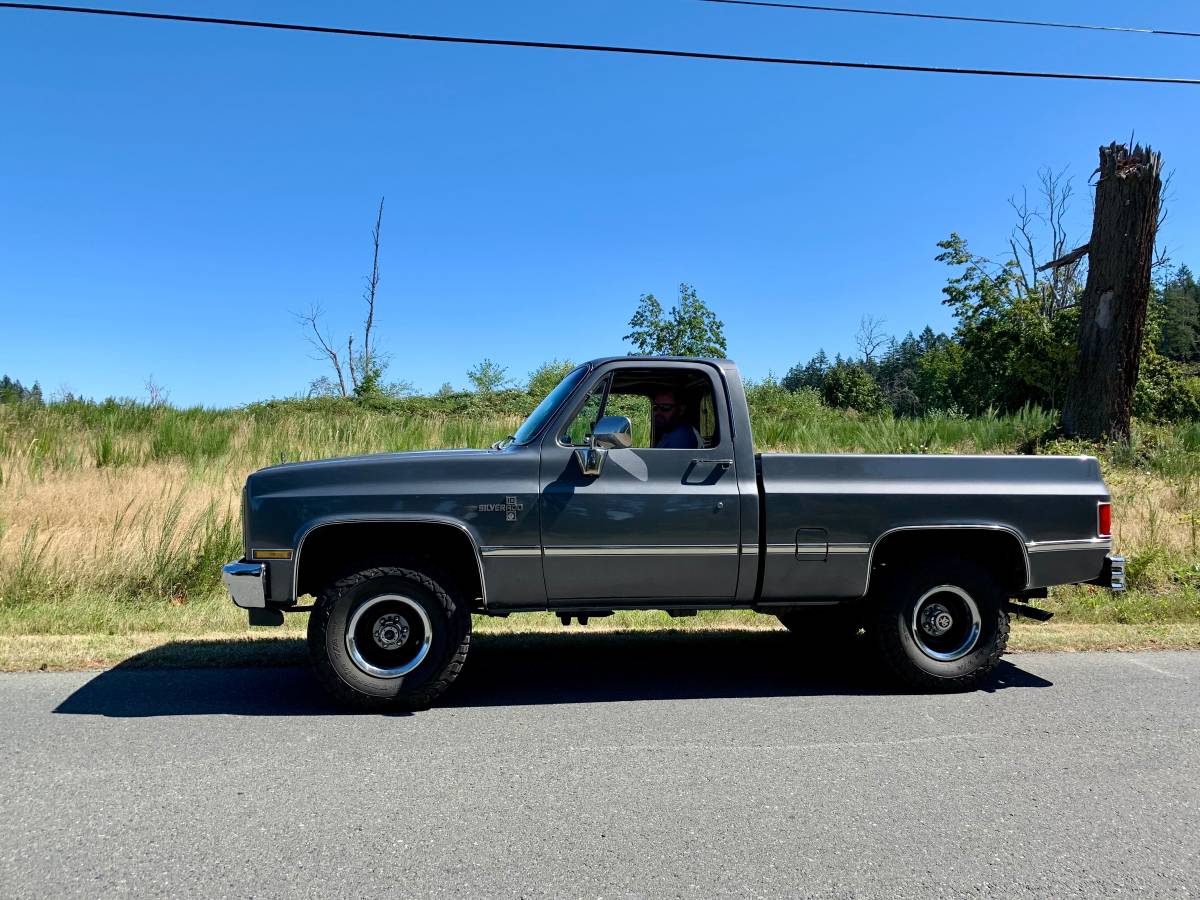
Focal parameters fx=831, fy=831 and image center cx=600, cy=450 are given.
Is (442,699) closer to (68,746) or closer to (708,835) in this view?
(68,746)

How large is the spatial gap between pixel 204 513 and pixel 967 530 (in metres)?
8.42

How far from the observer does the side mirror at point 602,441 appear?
5.04 meters

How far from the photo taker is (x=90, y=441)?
1377 centimetres

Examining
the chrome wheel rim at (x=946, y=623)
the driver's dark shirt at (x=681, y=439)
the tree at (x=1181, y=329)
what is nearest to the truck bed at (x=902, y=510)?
the chrome wheel rim at (x=946, y=623)

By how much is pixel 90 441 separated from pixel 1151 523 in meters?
15.6

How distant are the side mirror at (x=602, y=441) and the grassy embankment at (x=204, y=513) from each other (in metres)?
2.74

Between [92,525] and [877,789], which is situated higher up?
[92,525]

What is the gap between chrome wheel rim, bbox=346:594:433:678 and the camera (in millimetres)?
4984

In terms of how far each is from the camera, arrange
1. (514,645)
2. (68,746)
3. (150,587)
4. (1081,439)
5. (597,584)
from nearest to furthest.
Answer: (68,746), (597,584), (514,645), (150,587), (1081,439)

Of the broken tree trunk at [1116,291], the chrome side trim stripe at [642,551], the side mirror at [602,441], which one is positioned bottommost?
the chrome side trim stripe at [642,551]

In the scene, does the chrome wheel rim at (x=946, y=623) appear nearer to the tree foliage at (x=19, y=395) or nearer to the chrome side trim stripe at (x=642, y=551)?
the chrome side trim stripe at (x=642, y=551)

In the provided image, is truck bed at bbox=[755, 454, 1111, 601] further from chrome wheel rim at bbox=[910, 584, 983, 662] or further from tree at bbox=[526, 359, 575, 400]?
tree at bbox=[526, 359, 575, 400]

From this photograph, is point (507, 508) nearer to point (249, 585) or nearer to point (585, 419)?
point (585, 419)

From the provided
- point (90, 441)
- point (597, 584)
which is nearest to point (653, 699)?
point (597, 584)
